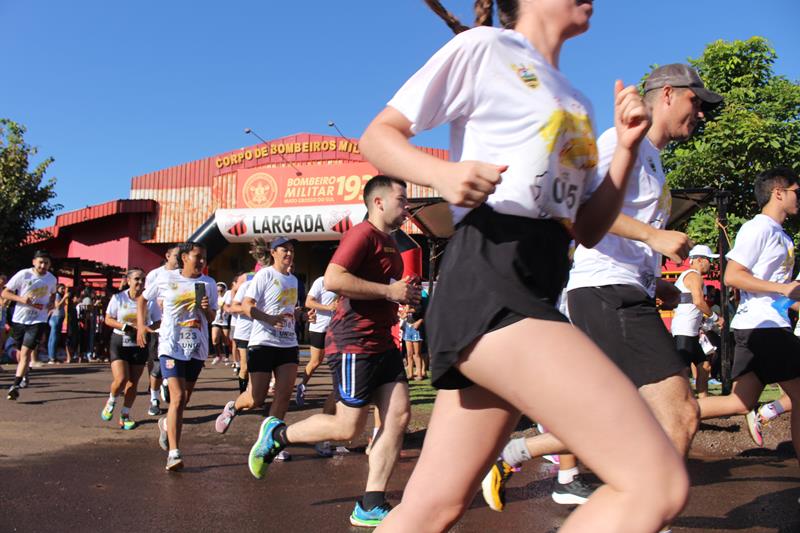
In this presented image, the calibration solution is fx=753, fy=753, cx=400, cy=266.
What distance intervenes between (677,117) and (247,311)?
4.53 m

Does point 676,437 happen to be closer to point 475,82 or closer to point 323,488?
point 475,82

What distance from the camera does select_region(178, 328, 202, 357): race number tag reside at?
654cm

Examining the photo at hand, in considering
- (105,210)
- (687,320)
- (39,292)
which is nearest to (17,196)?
(105,210)

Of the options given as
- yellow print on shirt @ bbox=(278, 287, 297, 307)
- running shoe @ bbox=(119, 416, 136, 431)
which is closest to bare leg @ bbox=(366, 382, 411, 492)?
yellow print on shirt @ bbox=(278, 287, 297, 307)

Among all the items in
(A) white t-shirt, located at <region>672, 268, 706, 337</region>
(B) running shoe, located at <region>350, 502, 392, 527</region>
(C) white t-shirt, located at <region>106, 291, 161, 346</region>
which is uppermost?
(C) white t-shirt, located at <region>106, 291, 161, 346</region>

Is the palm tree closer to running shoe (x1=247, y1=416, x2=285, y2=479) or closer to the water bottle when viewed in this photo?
running shoe (x1=247, y1=416, x2=285, y2=479)

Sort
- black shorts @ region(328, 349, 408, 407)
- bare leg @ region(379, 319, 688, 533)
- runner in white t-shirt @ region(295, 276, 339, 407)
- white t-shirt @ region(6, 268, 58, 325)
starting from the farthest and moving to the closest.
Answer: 1. white t-shirt @ region(6, 268, 58, 325)
2. runner in white t-shirt @ region(295, 276, 339, 407)
3. black shorts @ region(328, 349, 408, 407)
4. bare leg @ region(379, 319, 688, 533)

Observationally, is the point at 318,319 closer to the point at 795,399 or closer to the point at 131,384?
the point at 131,384

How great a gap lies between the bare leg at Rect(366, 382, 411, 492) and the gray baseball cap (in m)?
2.25

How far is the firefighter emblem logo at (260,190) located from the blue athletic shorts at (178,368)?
19.4 meters

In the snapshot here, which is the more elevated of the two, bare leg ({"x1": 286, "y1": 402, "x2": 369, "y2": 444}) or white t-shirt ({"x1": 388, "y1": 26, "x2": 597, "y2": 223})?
white t-shirt ({"x1": 388, "y1": 26, "x2": 597, "y2": 223})

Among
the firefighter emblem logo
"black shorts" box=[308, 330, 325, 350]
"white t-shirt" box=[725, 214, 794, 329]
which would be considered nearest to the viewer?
"white t-shirt" box=[725, 214, 794, 329]

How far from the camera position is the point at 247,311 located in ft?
23.3

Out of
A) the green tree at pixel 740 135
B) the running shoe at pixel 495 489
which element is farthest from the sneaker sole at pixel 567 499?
the green tree at pixel 740 135
